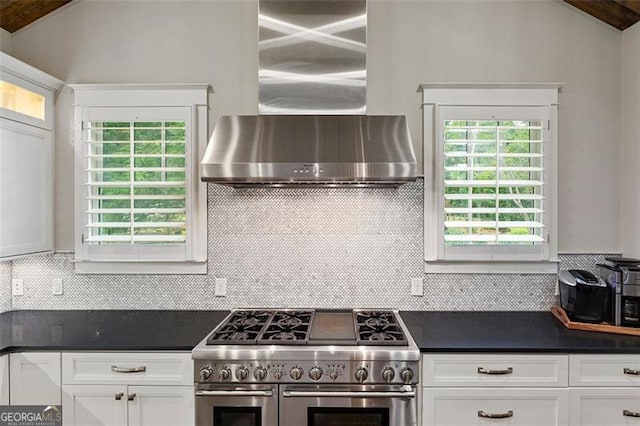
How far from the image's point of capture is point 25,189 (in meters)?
2.41

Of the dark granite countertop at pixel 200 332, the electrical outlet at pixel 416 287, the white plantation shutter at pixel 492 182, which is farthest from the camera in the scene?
the electrical outlet at pixel 416 287

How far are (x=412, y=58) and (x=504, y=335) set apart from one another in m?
1.78

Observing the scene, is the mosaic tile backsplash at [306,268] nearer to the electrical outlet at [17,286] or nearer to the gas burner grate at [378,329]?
the electrical outlet at [17,286]

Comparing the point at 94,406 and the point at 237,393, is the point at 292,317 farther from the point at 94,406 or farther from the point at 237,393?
the point at 94,406

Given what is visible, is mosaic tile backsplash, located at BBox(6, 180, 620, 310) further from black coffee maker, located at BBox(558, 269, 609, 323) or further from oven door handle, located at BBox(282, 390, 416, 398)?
oven door handle, located at BBox(282, 390, 416, 398)

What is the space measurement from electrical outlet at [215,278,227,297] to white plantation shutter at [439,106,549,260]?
1.45 metres

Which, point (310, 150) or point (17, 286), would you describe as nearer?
point (310, 150)

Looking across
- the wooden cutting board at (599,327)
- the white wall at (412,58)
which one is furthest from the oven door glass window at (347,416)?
the white wall at (412,58)

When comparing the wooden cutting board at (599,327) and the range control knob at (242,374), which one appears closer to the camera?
the range control knob at (242,374)

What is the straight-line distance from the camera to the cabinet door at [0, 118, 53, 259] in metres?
2.25

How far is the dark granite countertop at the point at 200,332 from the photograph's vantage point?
79.9 inches

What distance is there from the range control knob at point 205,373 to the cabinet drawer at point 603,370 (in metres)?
1.77

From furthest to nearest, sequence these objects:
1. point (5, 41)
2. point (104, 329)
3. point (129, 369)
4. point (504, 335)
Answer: point (5, 41) < point (104, 329) < point (504, 335) < point (129, 369)

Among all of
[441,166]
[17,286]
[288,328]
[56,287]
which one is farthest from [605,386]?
[17,286]
